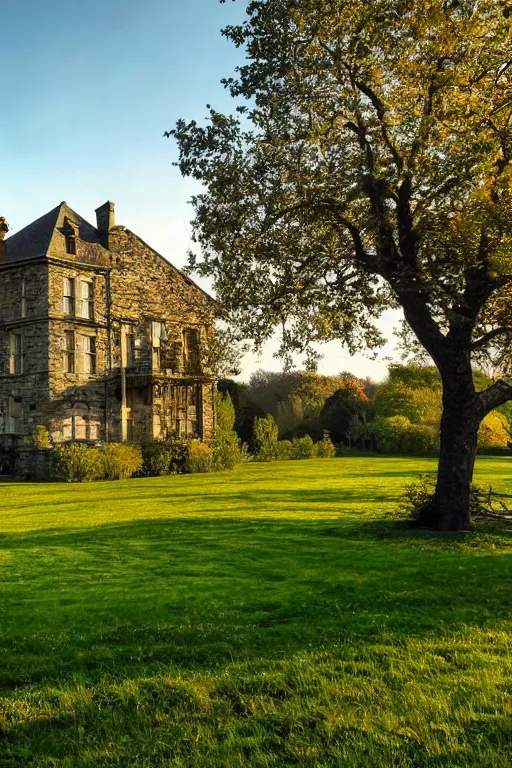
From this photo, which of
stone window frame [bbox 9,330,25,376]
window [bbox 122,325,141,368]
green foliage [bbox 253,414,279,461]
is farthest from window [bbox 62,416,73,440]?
green foliage [bbox 253,414,279,461]

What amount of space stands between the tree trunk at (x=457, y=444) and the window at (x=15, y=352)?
26.0m

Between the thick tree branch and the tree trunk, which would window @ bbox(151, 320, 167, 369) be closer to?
the tree trunk

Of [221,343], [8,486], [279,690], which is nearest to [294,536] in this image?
[221,343]

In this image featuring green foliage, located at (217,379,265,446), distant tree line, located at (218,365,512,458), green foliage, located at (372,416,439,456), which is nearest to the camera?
green foliage, located at (217,379,265,446)

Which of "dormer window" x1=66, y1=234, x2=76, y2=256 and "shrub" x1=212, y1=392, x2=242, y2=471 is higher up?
"dormer window" x1=66, y1=234, x2=76, y2=256

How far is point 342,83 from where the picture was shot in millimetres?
12789

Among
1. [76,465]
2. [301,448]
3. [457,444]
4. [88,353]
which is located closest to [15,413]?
[88,353]

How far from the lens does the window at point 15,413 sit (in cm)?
3522

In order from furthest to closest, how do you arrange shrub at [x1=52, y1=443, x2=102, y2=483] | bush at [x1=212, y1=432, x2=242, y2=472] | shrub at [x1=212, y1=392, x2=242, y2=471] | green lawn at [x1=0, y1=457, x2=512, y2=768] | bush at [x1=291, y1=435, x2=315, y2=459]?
bush at [x1=291, y1=435, x2=315, y2=459] < shrub at [x1=212, y1=392, x2=242, y2=471] < bush at [x1=212, y1=432, x2=242, y2=472] < shrub at [x1=52, y1=443, x2=102, y2=483] < green lawn at [x1=0, y1=457, x2=512, y2=768]

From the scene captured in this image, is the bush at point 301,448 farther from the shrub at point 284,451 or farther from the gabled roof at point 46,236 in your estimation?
the gabled roof at point 46,236

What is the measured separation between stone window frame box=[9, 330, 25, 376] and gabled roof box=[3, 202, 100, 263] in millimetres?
3865

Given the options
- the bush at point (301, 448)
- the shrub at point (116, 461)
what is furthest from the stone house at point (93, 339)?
the bush at point (301, 448)

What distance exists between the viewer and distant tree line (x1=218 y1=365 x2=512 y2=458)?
5909 centimetres

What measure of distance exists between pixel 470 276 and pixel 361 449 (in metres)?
49.8
